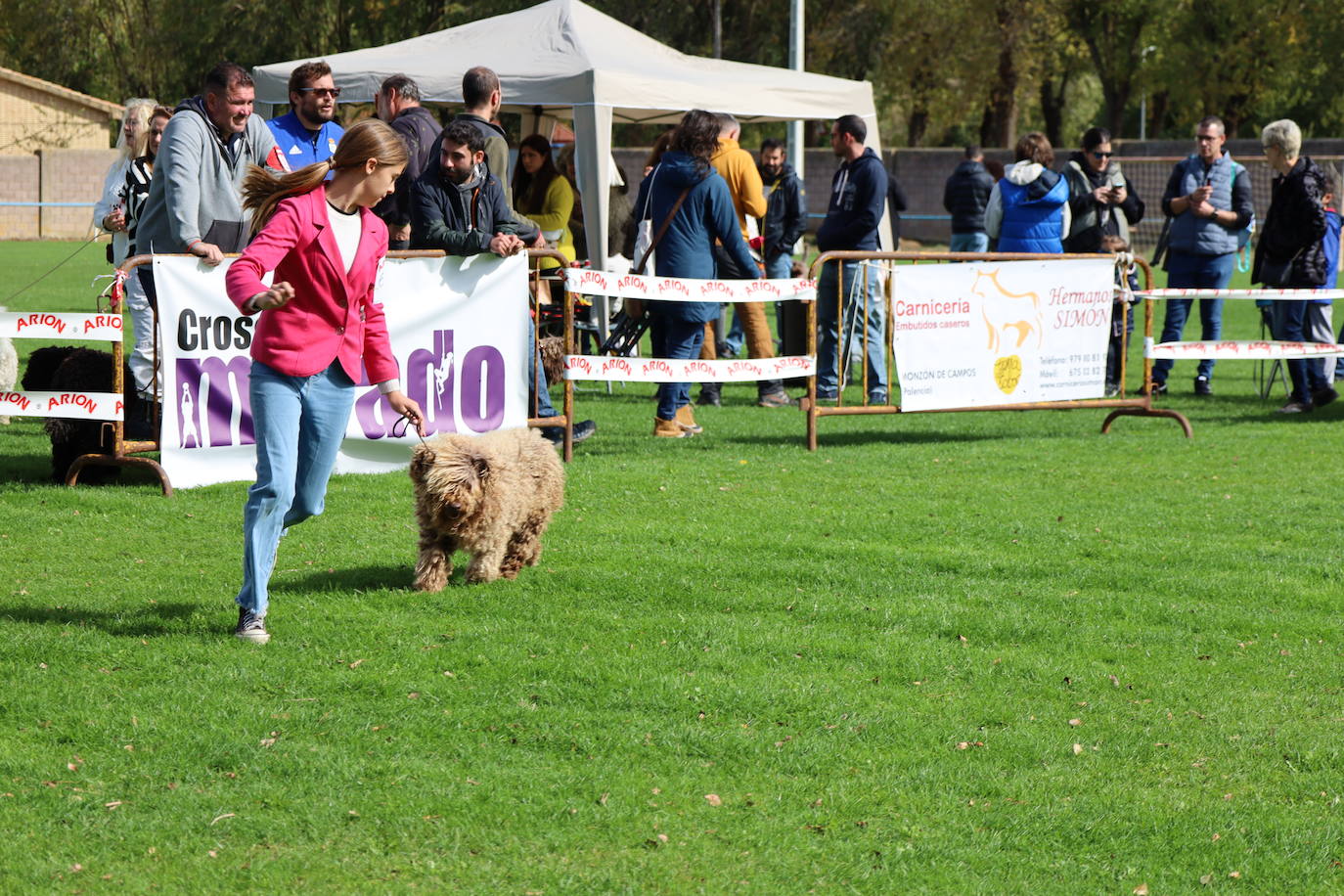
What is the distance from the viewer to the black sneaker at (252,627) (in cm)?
561

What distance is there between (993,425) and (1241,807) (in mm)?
7408

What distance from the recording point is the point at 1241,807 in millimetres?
4398

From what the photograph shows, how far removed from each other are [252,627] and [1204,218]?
9.80 meters

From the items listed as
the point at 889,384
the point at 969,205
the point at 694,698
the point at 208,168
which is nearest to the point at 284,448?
the point at 694,698

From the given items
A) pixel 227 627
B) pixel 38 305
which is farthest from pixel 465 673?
pixel 38 305

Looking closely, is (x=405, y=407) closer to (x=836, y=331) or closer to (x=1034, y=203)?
(x=836, y=331)

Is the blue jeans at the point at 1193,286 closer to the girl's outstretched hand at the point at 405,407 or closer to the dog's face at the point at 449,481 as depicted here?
the dog's face at the point at 449,481

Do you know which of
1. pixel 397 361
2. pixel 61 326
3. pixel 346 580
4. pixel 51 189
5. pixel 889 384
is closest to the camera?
pixel 346 580

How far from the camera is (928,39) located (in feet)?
144

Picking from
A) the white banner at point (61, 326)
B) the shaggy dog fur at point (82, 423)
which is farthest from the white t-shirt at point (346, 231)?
the shaggy dog fur at point (82, 423)

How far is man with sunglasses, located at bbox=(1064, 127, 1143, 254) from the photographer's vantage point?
42.0 feet

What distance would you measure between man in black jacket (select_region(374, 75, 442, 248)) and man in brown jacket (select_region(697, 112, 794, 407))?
2209 millimetres

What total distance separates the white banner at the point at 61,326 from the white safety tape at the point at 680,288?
108 inches

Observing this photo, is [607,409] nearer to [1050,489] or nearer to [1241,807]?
[1050,489]
